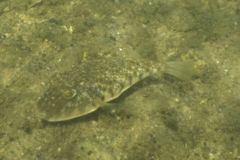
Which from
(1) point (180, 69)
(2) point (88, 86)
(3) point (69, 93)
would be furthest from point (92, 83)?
(1) point (180, 69)

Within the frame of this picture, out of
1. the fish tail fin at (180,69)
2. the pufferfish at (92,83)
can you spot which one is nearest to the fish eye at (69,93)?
the pufferfish at (92,83)

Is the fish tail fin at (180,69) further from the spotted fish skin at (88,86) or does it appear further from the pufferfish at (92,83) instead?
the spotted fish skin at (88,86)

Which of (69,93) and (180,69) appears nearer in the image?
(69,93)

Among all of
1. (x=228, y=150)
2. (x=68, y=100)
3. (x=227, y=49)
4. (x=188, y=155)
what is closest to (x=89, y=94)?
(x=68, y=100)

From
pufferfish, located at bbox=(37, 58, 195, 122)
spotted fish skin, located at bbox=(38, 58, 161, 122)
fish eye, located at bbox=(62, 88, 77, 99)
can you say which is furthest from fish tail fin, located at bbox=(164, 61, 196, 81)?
fish eye, located at bbox=(62, 88, 77, 99)

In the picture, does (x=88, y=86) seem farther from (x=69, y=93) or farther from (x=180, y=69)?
(x=180, y=69)
